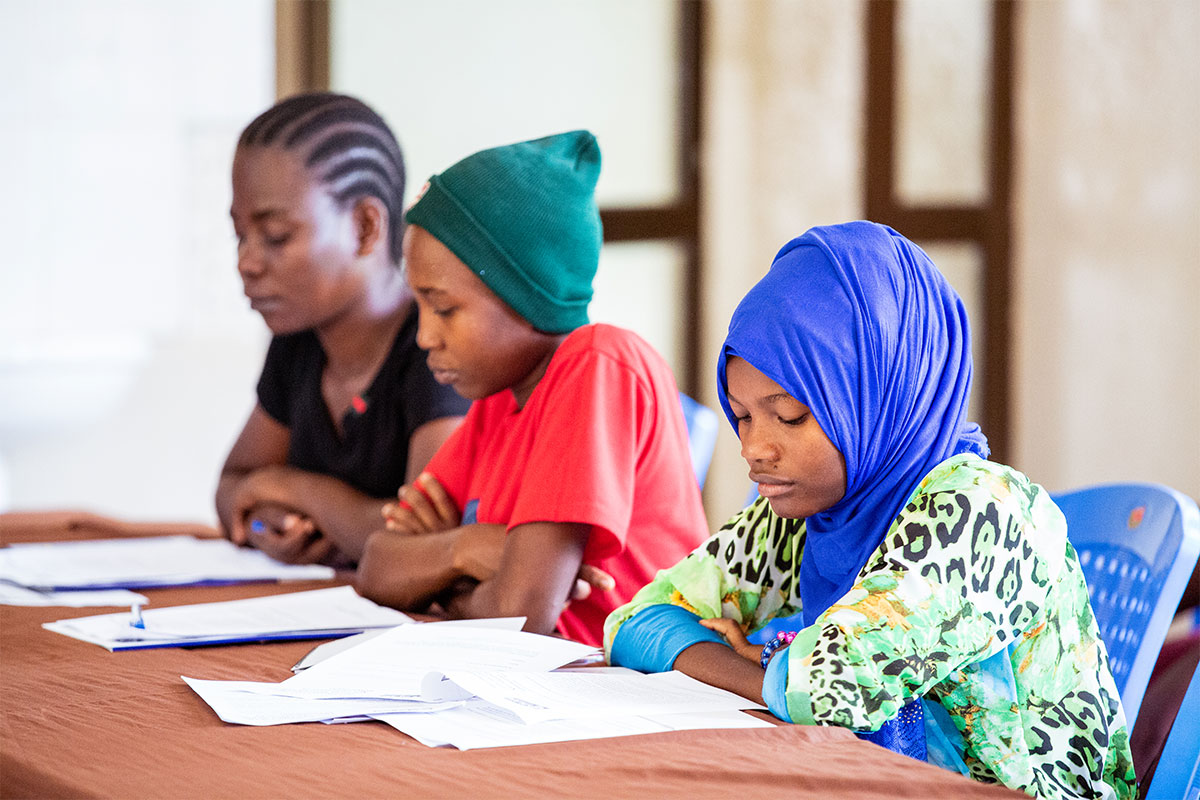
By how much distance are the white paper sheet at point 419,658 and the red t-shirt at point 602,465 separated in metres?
0.22

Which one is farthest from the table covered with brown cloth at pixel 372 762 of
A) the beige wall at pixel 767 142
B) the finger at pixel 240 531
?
the beige wall at pixel 767 142

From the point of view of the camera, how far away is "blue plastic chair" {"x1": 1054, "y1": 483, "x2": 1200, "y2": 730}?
1400mm

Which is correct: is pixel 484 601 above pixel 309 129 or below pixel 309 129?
below

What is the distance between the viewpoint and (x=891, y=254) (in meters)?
1.21

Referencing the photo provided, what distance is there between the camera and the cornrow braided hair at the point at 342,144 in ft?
6.57

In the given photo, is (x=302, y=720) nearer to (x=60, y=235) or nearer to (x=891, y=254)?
(x=891, y=254)

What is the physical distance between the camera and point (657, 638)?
4.16 ft

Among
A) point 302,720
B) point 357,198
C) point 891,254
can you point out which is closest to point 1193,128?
point 357,198

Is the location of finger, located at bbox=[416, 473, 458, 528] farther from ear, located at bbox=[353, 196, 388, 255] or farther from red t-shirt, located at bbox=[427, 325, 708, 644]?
ear, located at bbox=[353, 196, 388, 255]

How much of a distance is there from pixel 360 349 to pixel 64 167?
359 cm

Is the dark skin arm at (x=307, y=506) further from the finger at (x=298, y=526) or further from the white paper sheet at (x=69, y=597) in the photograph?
the white paper sheet at (x=69, y=597)

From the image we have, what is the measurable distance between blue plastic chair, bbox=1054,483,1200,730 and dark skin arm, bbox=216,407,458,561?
90 cm

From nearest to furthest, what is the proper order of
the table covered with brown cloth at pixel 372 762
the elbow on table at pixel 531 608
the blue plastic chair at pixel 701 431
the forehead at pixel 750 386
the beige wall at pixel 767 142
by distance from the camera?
the table covered with brown cloth at pixel 372 762 < the forehead at pixel 750 386 < the elbow on table at pixel 531 608 < the blue plastic chair at pixel 701 431 < the beige wall at pixel 767 142

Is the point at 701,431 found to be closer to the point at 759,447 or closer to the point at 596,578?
the point at 596,578
